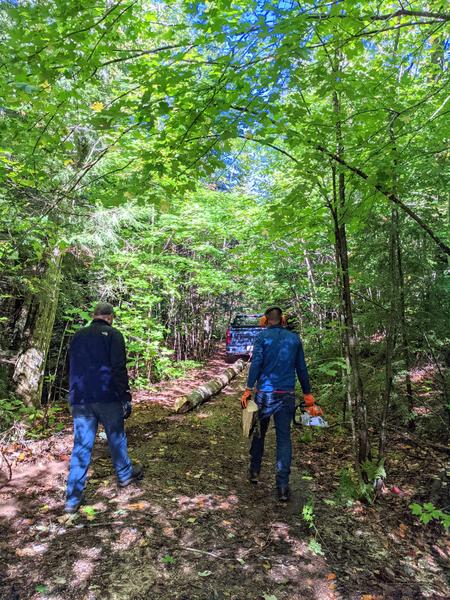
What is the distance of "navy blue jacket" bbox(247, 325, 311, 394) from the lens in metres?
4.22

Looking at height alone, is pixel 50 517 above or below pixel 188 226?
below

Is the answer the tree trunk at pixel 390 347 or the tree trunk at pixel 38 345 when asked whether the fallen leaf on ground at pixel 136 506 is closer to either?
the tree trunk at pixel 390 347

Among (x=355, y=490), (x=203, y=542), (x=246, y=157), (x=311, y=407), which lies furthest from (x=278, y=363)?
(x=246, y=157)

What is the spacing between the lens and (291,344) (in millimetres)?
4270

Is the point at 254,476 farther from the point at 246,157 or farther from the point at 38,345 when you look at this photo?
the point at 246,157

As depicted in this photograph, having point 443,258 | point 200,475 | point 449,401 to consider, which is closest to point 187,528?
point 200,475

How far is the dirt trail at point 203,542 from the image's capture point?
106 inches

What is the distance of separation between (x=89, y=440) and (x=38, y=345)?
4115 mm

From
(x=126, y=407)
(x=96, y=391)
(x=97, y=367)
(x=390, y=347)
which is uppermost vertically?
(x=390, y=347)

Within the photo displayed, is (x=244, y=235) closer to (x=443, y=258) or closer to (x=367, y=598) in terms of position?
(x=443, y=258)

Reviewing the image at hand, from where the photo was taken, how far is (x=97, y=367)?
3.86m

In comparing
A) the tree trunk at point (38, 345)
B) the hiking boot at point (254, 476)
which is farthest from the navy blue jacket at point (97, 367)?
the tree trunk at point (38, 345)

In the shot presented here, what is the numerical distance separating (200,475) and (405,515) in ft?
7.85

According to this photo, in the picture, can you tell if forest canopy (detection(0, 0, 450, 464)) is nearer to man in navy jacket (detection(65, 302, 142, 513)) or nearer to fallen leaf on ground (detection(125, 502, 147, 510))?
man in navy jacket (detection(65, 302, 142, 513))
